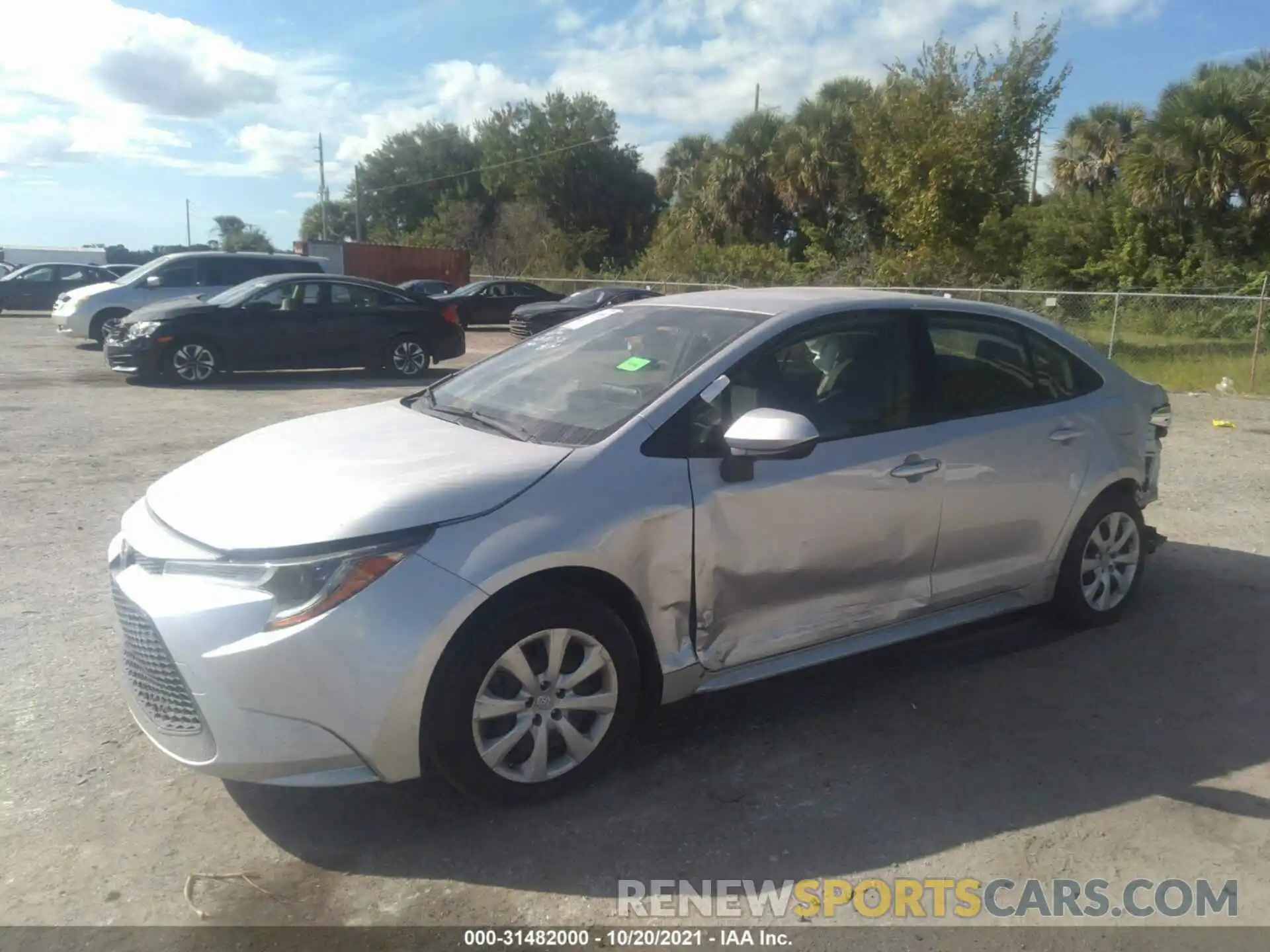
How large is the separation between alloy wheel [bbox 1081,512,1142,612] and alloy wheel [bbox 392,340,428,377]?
476 inches

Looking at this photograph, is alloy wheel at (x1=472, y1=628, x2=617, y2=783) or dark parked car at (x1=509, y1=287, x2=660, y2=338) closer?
alloy wheel at (x1=472, y1=628, x2=617, y2=783)

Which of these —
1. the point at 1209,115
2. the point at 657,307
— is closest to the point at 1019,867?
the point at 657,307

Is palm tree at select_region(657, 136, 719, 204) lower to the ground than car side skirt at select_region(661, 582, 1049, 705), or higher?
higher

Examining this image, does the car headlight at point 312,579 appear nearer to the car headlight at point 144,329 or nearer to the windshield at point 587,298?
the car headlight at point 144,329

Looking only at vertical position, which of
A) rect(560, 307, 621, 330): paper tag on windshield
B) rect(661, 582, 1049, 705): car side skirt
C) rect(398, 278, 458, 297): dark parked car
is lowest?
rect(661, 582, 1049, 705): car side skirt

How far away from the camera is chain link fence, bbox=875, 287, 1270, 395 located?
17234 mm

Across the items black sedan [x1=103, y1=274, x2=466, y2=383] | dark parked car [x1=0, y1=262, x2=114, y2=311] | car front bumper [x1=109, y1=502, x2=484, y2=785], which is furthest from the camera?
dark parked car [x1=0, y1=262, x2=114, y2=311]

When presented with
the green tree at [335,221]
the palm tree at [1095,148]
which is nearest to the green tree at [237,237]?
the green tree at [335,221]

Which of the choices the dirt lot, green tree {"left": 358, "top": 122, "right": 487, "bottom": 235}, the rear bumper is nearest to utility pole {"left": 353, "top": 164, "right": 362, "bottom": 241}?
green tree {"left": 358, "top": 122, "right": 487, "bottom": 235}

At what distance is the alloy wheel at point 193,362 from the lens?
47.9 feet

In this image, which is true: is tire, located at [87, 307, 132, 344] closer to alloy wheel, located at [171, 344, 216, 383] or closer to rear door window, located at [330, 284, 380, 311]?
alloy wheel, located at [171, 344, 216, 383]

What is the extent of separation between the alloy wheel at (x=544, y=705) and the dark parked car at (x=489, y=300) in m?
25.2

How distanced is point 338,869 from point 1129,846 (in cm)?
244

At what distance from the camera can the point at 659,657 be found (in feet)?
12.7
